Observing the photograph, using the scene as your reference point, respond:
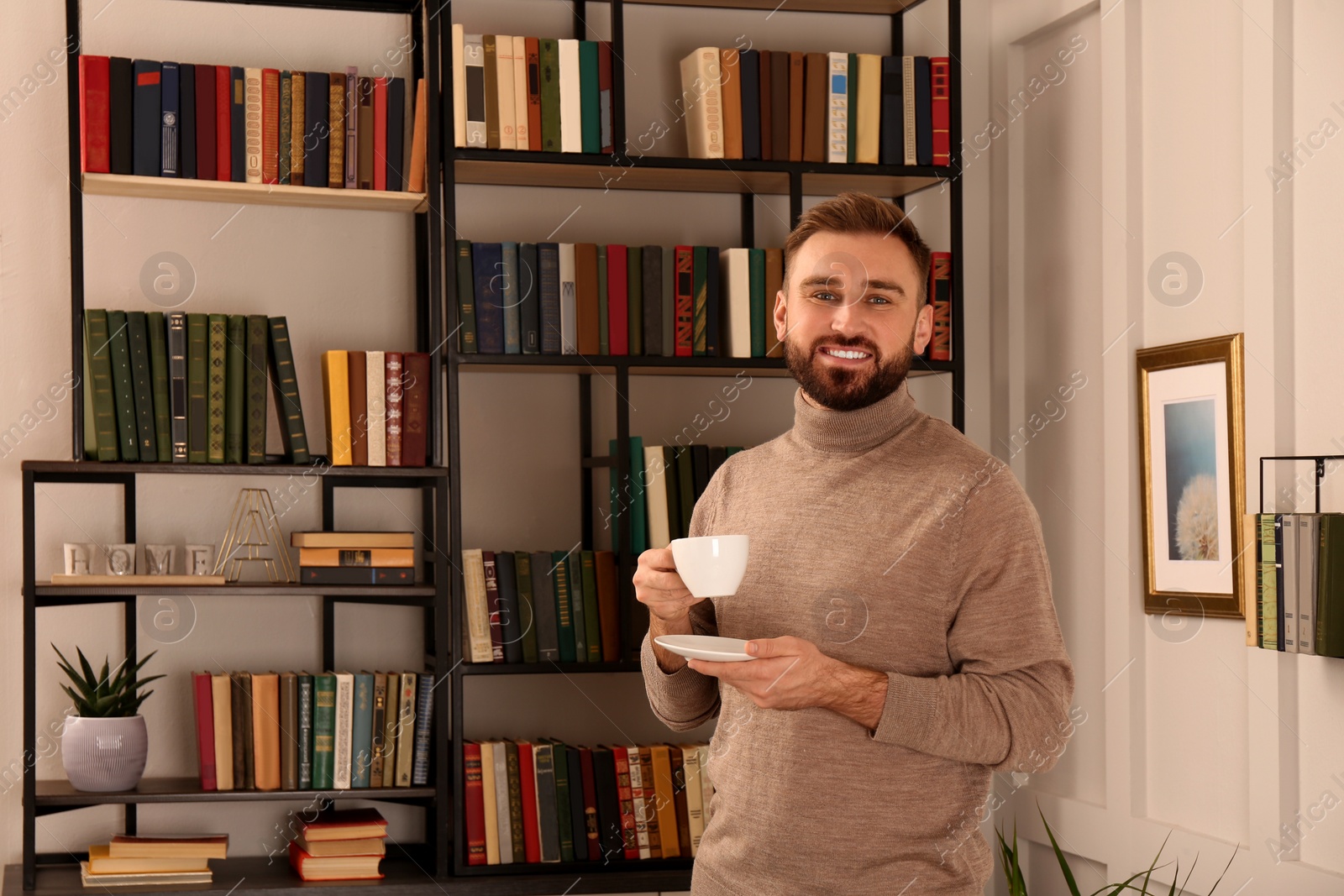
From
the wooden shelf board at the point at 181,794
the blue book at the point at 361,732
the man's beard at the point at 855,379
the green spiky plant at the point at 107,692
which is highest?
the man's beard at the point at 855,379

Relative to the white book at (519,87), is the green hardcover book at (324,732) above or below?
below

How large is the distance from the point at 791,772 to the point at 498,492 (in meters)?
1.45

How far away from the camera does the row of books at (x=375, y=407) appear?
2.72 metres

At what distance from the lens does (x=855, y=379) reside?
1.81 metres

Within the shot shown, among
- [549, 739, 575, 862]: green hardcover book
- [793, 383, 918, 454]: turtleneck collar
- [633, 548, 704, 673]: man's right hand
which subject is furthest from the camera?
[549, 739, 575, 862]: green hardcover book

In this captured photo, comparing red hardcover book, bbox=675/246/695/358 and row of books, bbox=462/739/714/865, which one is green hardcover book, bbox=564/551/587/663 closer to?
row of books, bbox=462/739/714/865

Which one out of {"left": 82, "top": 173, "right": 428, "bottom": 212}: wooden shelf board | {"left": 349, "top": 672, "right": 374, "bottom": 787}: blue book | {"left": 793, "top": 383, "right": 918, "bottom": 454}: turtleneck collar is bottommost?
{"left": 349, "top": 672, "right": 374, "bottom": 787}: blue book

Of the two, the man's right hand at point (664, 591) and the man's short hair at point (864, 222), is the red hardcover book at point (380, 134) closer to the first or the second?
the man's short hair at point (864, 222)

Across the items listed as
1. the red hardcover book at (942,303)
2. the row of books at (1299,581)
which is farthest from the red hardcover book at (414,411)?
the row of books at (1299,581)

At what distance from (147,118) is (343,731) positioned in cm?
131

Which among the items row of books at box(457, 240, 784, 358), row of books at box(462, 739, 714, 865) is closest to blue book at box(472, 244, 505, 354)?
row of books at box(457, 240, 784, 358)

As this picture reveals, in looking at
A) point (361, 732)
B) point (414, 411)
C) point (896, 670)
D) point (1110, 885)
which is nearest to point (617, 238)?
point (414, 411)

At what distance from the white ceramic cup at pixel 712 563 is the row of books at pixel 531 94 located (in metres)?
1.38

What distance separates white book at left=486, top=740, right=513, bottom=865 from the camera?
8.91 ft
